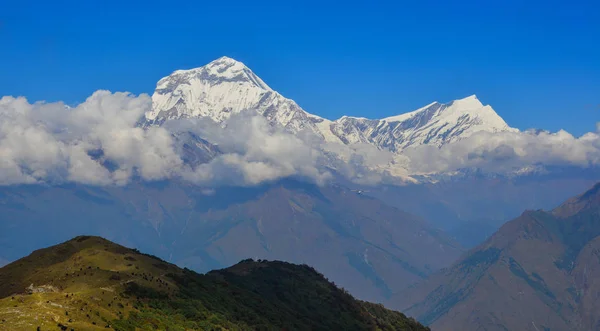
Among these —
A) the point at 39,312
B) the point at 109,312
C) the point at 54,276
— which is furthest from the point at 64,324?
the point at 54,276

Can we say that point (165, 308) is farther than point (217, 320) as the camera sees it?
No

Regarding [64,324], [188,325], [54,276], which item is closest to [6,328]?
[64,324]

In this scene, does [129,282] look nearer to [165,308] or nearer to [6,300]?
[165,308]

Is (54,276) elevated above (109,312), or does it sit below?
above

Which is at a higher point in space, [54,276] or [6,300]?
[54,276]

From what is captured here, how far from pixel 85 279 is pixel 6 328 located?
214ft

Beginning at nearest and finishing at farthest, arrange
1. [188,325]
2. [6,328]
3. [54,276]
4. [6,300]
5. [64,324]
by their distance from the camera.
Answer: [6,328]
[64,324]
[6,300]
[188,325]
[54,276]

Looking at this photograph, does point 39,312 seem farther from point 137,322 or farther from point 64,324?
point 137,322

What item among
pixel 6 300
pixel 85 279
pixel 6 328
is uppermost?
pixel 85 279

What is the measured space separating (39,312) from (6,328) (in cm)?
1274

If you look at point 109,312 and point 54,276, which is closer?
point 109,312

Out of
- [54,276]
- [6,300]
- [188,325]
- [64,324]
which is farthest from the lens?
[54,276]

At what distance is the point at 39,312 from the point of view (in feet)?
447

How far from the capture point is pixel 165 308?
185125 millimetres
